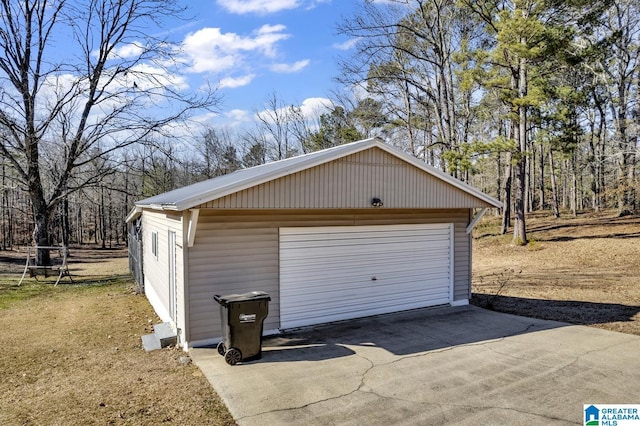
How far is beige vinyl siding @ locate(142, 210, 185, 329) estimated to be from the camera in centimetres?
654

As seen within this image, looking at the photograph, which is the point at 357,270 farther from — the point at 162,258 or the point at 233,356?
the point at 162,258

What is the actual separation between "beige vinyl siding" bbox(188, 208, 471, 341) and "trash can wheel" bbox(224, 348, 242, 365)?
0.91 metres

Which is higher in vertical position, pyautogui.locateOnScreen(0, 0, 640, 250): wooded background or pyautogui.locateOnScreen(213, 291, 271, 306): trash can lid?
pyautogui.locateOnScreen(0, 0, 640, 250): wooded background

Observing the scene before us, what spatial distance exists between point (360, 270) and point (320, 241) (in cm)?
109


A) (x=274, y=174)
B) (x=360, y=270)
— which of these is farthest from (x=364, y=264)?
(x=274, y=174)

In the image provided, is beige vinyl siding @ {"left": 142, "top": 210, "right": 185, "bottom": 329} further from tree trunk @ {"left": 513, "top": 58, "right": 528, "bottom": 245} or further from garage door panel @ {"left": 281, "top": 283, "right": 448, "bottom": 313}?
tree trunk @ {"left": 513, "top": 58, "right": 528, "bottom": 245}

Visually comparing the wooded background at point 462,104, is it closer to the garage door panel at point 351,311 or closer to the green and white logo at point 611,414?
the garage door panel at point 351,311

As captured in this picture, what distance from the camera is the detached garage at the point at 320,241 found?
21.0 ft

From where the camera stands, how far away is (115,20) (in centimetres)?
1683

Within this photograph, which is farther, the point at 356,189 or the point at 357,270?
the point at 357,270

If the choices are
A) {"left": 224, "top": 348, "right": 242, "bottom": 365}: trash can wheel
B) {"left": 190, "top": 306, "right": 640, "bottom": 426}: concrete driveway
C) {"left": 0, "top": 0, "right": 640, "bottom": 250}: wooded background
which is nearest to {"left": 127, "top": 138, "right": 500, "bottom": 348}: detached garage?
{"left": 190, "top": 306, "right": 640, "bottom": 426}: concrete driveway

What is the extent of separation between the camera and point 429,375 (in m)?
5.28

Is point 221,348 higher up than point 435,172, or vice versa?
point 435,172

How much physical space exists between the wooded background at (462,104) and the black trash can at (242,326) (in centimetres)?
1098
